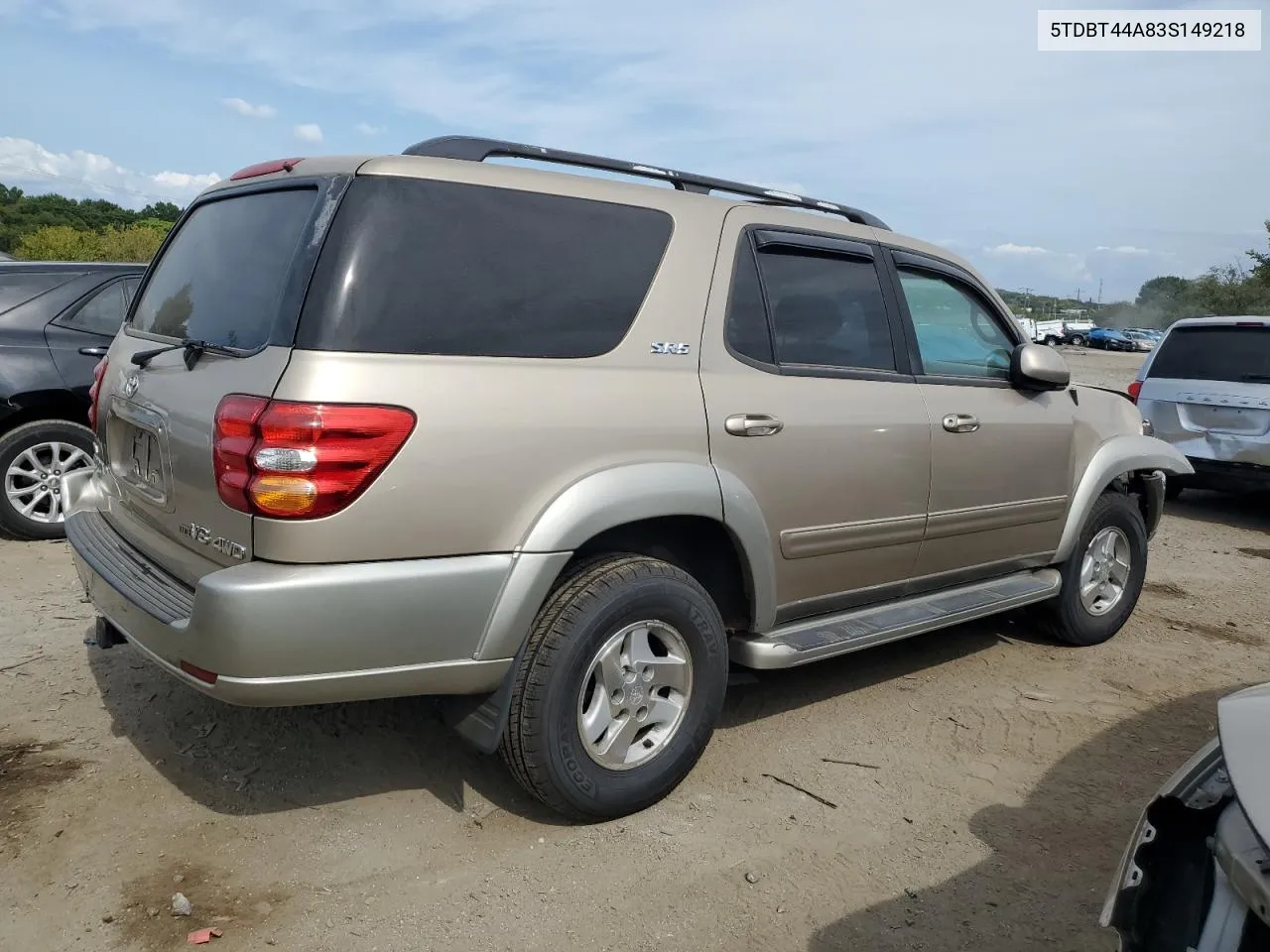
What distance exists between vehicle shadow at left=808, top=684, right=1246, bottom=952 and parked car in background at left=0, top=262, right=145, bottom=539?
17.2 ft

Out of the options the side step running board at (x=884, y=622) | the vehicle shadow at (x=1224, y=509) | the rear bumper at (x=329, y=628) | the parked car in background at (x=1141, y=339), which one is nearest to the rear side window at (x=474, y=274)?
the rear bumper at (x=329, y=628)

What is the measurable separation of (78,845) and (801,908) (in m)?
2.04

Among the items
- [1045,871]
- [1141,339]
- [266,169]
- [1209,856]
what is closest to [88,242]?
[266,169]

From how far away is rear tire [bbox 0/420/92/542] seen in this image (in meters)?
6.03

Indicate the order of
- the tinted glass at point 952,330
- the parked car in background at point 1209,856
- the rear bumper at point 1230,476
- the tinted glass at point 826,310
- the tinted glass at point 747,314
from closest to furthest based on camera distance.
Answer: the parked car in background at point 1209,856 < the tinted glass at point 747,314 < the tinted glass at point 826,310 < the tinted glass at point 952,330 < the rear bumper at point 1230,476

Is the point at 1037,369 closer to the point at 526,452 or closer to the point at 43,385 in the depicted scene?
the point at 526,452

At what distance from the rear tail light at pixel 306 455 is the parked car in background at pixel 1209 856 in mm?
1879

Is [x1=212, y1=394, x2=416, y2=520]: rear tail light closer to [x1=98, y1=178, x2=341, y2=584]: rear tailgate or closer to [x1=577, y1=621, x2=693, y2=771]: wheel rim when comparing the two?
[x1=98, y1=178, x2=341, y2=584]: rear tailgate

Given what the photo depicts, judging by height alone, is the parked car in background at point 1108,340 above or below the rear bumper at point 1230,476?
above

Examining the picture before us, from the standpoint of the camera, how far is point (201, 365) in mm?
2891

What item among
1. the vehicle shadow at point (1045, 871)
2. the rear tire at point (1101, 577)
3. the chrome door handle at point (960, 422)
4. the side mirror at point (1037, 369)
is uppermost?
the side mirror at point (1037, 369)

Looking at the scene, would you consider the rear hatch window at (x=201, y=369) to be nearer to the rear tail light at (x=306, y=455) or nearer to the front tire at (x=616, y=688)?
the rear tail light at (x=306, y=455)

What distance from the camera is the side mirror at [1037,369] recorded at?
4391 millimetres

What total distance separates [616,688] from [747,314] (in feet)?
4.33
